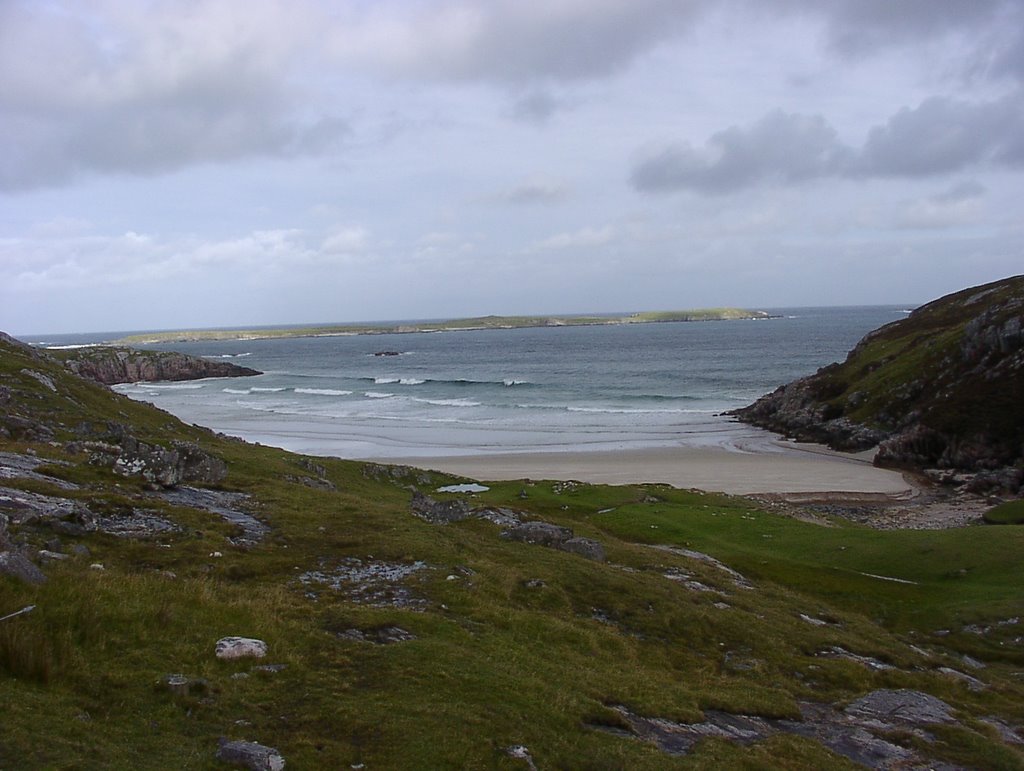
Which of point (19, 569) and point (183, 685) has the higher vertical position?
point (19, 569)

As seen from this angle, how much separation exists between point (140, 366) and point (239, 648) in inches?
7596

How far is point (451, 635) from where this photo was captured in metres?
15.0

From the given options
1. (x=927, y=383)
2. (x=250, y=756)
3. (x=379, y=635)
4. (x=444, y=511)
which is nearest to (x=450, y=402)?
(x=927, y=383)

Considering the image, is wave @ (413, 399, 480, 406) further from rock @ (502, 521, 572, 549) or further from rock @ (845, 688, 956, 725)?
rock @ (845, 688, 956, 725)

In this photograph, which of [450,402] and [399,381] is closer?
[450,402]

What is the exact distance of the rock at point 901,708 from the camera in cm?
1603

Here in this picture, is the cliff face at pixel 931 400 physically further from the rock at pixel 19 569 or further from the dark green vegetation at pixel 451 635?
the rock at pixel 19 569

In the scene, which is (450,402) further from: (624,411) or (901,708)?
(901,708)

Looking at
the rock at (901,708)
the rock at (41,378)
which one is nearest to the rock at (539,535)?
the rock at (901,708)

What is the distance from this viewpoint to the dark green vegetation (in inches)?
399

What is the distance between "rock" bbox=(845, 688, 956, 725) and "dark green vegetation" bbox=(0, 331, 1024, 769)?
1.69 ft

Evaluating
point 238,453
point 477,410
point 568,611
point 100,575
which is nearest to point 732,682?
point 568,611

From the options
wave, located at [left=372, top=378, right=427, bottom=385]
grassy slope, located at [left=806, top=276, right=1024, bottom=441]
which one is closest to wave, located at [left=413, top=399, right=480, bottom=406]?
wave, located at [left=372, top=378, right=427, bottom=385]

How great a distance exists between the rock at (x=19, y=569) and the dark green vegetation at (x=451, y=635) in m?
0.34
